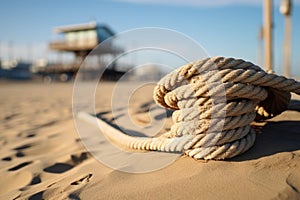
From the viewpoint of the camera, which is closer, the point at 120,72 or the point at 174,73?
the point at 174,73

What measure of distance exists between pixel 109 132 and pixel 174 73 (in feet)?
4.20

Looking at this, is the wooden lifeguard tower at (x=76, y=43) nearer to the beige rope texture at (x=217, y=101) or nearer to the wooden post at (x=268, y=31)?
the wooden post at (x=268, y=31)

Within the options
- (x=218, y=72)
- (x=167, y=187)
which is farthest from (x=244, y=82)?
(x=167, y=187)

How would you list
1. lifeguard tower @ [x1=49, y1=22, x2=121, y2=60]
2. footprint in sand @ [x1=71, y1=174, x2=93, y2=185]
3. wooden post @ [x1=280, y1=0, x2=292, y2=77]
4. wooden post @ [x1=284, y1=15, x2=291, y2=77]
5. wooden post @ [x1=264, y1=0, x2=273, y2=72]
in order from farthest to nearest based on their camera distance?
1. lifeguard tower @ [x1=49, y1=22, x2=121, y2=60]
2. wooden post @ [x1=284, y1=15, x2=291, y2=77]
3. wooden post @ [x1=280, y1=0, x2=292, y2=77]
4. wooden post @ [x1=264, y1=0, x2=273, y2=72]
5. footprint in sand @ [x1=71, y1=174, x2=93, y2=185]

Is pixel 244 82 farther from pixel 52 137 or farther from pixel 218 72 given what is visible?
pixel 52 137

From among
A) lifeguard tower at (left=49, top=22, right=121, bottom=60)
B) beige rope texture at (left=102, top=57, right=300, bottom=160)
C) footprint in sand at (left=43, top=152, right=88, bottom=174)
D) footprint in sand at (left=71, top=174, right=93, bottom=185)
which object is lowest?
footprint in sand at (left=43, top=152, right=88, bottom=174)

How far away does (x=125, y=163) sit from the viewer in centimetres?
159

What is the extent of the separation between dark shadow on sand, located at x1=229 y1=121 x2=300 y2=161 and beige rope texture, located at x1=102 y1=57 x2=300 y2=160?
0.05 metres

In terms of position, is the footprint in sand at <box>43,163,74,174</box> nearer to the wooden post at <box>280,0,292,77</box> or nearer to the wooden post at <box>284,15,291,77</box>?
the wooden post at <box>280,0,292,77</box>

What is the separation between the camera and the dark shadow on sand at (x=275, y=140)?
4.44 ft

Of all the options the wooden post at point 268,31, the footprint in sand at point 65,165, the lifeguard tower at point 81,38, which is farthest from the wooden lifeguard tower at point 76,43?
the footprint in sand at point 65,165

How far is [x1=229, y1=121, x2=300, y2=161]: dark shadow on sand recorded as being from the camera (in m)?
1.35

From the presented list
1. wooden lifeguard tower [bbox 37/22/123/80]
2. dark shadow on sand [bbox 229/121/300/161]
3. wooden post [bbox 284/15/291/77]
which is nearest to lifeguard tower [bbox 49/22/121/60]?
wooden lifeguard tower [bbox 37/22/123/80]

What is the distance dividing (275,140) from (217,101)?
0.49 metres
